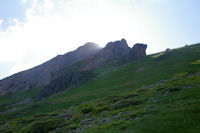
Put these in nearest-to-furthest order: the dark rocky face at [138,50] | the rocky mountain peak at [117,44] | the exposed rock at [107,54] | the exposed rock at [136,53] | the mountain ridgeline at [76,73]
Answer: the mountain ridgeline at [76,73] → the exposed rock at [136,53] → the dark rocky face at [138,50] → the exposed rock at [107,54] → the rocky mountain peak at [117,44]

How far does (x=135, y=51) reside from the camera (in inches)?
4513

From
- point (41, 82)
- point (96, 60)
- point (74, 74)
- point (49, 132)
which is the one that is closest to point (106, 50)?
point (96, 60)

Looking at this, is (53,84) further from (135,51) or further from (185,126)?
(185,126)

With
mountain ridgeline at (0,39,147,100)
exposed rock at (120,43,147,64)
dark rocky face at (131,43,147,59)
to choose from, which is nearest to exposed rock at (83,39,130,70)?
mountain ridgeline at (0,39,147,100)

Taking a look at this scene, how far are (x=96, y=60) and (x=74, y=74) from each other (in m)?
51.4

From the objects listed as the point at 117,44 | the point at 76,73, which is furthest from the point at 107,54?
the point at 76,73

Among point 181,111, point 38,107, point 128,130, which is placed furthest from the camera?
point 38,107

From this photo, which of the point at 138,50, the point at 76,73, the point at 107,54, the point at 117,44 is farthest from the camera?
the point at 117,44

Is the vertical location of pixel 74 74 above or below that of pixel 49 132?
above

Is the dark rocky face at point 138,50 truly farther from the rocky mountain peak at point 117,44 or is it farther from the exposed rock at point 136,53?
the rocky mountain peak at point 117,44

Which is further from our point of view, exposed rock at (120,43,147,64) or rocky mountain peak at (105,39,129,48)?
rocky mountain peak at (105,39,129,48)

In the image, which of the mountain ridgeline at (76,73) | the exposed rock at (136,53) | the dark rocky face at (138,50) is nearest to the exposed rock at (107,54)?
the mountain ridgeline at (76,73)

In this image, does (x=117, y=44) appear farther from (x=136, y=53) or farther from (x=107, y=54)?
(x=136, y=53)

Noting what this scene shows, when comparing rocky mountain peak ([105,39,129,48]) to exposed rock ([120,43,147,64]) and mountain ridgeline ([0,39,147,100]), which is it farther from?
exposed rock ([120,43,147,64])
